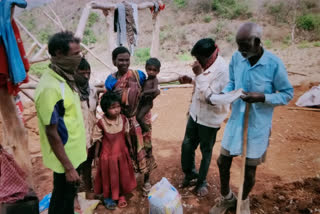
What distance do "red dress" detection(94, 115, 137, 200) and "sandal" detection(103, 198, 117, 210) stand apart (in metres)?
0.04

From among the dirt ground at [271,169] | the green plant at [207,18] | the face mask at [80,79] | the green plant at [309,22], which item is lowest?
the dirt ground at [271,169]

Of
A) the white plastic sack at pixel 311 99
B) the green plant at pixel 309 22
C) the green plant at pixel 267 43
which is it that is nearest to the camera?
the white plastic sack at pixel 311 99

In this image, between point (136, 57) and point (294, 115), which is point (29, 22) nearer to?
point (136, 57)

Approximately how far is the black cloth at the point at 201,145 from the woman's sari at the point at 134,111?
1.42 ft

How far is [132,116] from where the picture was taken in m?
2.63

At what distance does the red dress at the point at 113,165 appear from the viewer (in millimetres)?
2525

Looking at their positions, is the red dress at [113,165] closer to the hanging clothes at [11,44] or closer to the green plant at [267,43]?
the hanging clothes at [11,44]

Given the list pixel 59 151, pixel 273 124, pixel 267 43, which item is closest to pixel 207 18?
pixel 267 43

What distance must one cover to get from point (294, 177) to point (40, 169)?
3622mm

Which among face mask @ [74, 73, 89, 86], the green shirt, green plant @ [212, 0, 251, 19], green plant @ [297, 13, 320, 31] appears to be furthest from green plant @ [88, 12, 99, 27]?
the green shirt

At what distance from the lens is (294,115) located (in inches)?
216

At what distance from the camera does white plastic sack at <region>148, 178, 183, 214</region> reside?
223cm

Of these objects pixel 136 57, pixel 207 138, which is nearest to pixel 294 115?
pixel 207 138

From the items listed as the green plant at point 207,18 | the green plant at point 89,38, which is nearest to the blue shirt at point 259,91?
the green plant at point 89,38
